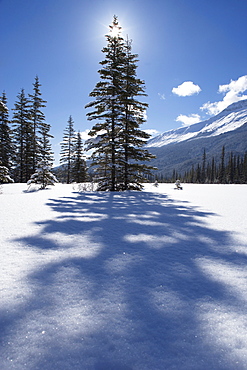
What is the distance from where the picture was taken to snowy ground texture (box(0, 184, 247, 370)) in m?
1.15

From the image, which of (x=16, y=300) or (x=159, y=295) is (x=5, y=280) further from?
(x=159, y=295)

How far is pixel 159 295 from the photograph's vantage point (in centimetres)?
175

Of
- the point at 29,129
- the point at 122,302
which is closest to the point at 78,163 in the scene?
the point at 29,129

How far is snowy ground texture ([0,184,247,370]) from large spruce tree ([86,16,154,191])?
900 cm

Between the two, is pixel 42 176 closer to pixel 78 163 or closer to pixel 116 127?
pixel 116 127

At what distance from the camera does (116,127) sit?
12.7 m

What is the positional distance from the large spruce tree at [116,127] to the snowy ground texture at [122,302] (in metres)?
→ 9.00

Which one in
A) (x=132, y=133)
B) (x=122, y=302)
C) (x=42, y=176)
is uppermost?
(x=132, y=133)

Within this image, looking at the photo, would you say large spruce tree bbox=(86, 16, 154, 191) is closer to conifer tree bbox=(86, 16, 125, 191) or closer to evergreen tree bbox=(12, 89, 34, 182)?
conifer tree bbox=(86, 16, 125, 191)

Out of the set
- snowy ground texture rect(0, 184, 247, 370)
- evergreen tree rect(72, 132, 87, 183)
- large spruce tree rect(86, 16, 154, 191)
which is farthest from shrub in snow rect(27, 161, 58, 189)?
evergreen tree rect(72, 132, 87, 183)

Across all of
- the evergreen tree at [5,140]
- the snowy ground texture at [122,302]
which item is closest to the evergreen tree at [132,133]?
the snowy ground texture at [122,302]

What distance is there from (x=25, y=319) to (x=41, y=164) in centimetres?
1360

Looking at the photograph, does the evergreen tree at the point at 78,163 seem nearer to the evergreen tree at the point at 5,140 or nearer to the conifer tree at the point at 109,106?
the evergreen tree at the point at 5,140

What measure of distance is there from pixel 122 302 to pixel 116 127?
12.1m
